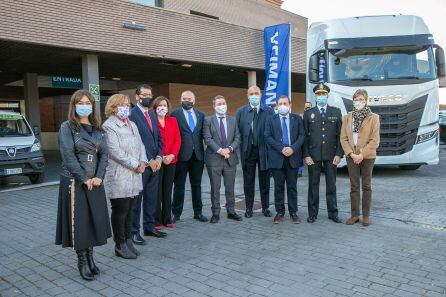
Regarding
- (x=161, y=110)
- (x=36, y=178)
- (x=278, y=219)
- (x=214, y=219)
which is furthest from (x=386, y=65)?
(x=36, y=178)

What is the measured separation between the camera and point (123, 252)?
4707 millimetres

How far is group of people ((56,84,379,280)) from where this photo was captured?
4227mm

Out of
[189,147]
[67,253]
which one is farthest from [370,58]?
[67,253]

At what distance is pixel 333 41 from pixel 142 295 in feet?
26.3

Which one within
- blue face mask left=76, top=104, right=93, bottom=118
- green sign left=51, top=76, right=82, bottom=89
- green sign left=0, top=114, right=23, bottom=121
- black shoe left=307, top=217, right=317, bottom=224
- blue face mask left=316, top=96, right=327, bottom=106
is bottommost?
black shoe left=307, top=217, right=317, bottom=224

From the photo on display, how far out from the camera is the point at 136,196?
4793 millimetres

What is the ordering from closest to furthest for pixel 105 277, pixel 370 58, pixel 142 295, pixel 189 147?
pixel 142 295
pixel 105 277
pixel 189 147
pixel 370 58

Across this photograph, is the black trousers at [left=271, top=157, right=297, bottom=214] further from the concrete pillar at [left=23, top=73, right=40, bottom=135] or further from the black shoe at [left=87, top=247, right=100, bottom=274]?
the concrete pillar at [left=23, top=73, right=40, bottom=135]

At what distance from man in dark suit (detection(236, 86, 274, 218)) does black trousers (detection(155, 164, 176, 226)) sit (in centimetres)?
128

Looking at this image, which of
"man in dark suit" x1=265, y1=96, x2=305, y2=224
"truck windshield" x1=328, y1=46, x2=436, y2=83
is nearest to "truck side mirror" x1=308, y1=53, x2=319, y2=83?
"truck windshield" x1=328, y1=46, x2=436, y2=83

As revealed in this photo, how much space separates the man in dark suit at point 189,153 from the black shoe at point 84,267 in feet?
Result: 7.18

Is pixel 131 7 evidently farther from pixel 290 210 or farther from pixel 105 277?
pixel 105 277

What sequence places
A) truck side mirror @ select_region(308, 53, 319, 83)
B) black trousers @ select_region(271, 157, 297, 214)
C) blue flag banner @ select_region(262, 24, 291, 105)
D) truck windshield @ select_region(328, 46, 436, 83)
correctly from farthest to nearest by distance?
blue flag banner @ select_region(262, 24, 291, 105), truck side mirror @ select_region(308, 53, 319, 83), truck windshield @ select_region(328, 46, 436, 83), black trousers @ select_region(271, 157, 297, 214)

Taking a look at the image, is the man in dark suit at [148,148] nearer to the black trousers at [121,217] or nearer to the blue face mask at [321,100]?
the black trousers at [121,217]
